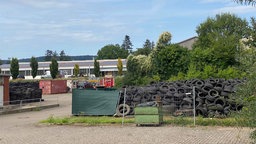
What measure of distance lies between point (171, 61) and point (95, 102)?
20271mm

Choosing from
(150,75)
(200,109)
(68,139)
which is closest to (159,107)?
(200,109)

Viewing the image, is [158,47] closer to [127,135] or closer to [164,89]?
[164,89]

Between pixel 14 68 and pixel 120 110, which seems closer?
pixel 120 110

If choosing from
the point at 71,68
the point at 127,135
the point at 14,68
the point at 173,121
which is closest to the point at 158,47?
the point at 173,121

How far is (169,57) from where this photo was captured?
42031 millimetres

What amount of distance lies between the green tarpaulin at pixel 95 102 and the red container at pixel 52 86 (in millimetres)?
38647

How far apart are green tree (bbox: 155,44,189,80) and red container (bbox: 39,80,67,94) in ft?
76.9

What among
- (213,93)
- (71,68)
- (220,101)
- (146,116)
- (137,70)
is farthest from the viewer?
(71,68)

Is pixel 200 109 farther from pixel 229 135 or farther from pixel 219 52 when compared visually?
pixel 219 52

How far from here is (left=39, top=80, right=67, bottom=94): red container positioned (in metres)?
60.7

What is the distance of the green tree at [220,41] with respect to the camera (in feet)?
18.7

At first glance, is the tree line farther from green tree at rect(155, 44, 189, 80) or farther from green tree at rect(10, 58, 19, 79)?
green tree at rect(10, 58, 19, 79)

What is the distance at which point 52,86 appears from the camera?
61.7m

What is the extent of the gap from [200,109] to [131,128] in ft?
16.1
